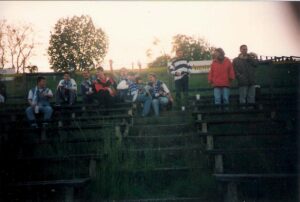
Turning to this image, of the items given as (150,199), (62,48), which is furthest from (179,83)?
(62,48)

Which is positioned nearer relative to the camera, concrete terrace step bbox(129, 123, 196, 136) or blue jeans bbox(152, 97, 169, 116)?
concrete terrace step bbox(129, 123, 196, 136)

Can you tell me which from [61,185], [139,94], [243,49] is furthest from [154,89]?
[61,185]

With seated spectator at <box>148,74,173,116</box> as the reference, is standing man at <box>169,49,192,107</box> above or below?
above

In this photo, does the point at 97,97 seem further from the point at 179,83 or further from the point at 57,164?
the point at 57,164

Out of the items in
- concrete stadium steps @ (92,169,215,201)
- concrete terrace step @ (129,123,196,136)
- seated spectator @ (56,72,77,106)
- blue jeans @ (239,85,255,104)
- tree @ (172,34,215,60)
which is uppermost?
tree @ (172,34,215,60)

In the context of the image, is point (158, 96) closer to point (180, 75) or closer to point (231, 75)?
point (180, 75)

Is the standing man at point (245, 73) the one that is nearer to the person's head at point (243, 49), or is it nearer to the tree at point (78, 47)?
the person's head at point (243, 49)

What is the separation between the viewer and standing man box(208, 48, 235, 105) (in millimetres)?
7562

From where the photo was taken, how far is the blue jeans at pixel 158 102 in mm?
8023

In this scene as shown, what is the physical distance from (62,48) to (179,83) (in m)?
10.4

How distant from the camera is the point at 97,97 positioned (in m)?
8.50

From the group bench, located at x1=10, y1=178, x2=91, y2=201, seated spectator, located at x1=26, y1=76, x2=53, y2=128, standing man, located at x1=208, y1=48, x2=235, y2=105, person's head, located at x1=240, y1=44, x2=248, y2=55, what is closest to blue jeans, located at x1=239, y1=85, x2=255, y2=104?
standing man, located at x1=208, y1=48, x2=235, y2=105

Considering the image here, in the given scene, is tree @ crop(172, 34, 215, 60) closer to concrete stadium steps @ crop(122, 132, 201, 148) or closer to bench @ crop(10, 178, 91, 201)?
concrete stadium steps @ crop(122, 132, 201, 148)

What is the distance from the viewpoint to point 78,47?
61.6ft
